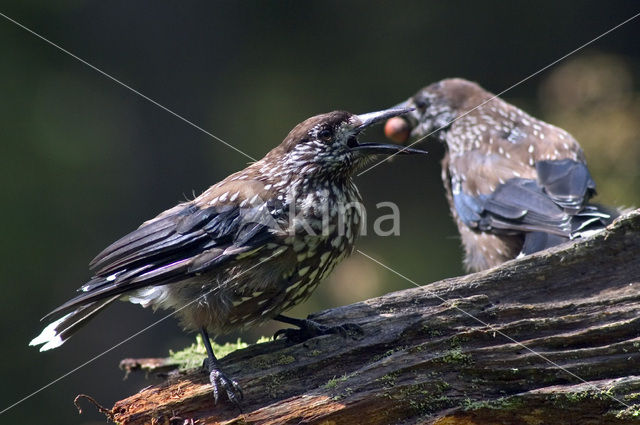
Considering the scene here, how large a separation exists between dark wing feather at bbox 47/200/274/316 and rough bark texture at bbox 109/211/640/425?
1.46 ft

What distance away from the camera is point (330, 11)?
30.1 ft

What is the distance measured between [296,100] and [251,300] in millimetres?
5168

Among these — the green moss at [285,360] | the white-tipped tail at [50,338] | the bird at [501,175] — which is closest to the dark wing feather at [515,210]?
the bird at [501,175]

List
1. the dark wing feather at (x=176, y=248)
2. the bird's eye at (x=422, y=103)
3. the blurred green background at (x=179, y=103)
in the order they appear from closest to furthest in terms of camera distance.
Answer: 1. the dark wing feather at (x=176, y=248)
2. the bird's eye at (x=422, y=103)
3. the blurred green background at (x=179, y=103)

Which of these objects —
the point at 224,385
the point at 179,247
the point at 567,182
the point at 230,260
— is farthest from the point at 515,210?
the point at 224,385

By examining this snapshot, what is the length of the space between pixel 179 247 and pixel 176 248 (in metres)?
0.01

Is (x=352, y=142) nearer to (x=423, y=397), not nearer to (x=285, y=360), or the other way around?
(x=285, y=360)

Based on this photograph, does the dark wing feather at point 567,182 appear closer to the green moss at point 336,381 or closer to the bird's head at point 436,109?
the bird's head at point 436,109

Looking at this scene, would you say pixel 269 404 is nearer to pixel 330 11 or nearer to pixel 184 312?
pixel 184 312

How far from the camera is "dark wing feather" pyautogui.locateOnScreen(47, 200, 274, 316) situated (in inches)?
144

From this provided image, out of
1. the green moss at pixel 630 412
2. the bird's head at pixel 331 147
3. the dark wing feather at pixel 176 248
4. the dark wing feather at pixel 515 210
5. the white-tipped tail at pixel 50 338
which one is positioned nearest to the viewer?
the green moss at pixel 630 412

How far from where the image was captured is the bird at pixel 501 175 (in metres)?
5.11

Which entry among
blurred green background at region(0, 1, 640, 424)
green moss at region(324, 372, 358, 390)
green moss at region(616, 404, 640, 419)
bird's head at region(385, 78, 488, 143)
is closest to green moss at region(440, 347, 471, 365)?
green moss at region(324, 372, 358, 390)

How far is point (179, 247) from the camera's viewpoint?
3.76m
